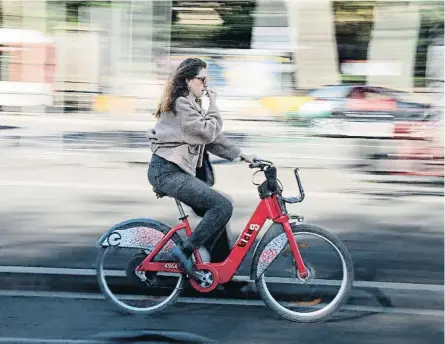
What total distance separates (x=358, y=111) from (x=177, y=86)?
5.36m

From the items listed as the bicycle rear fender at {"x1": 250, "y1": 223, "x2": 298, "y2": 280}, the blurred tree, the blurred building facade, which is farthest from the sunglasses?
the blurred tree

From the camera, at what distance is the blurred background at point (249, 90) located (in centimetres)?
885

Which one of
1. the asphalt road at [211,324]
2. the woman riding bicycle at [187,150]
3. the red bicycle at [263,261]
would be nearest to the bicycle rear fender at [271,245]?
the red bicycle at [263,261]

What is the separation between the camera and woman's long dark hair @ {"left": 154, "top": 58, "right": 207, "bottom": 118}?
176 inches

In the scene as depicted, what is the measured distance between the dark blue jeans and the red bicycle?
109 mm

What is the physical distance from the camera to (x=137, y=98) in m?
9.13

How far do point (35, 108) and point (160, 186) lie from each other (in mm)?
5467

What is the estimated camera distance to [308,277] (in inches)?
178

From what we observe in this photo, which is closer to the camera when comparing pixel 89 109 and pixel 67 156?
pixel 89 109

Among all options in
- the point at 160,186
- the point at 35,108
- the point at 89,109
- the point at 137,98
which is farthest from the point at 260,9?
the point at 160,186

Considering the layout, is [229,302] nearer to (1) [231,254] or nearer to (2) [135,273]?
(1) [231,254]

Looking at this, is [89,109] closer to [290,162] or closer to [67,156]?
[67,156]

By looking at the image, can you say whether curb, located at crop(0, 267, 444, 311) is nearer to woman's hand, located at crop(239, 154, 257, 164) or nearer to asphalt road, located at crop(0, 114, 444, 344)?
asphalt road, located at crop(0, 114, 444, 344)

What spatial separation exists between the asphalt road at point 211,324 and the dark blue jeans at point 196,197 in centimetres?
45
